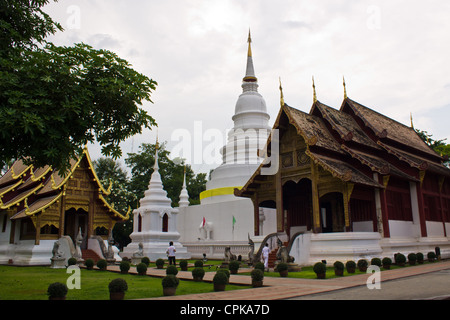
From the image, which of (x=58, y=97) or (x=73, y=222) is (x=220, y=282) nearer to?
(x=58, y=97)

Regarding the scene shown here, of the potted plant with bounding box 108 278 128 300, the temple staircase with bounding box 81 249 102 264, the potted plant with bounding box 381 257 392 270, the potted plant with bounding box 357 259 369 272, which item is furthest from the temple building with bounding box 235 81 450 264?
the potted plant with bounding box 108 278 128 300

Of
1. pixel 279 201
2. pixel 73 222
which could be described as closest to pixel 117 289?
pixel 279 201

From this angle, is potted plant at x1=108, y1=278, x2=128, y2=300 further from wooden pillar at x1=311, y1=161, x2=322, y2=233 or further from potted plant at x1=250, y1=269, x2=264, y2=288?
wooden pillar at x1=311, y1=161, x2=322, y2=233

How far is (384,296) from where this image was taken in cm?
801

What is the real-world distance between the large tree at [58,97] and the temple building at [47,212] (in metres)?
12.3

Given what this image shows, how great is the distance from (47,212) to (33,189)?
6.66 feet

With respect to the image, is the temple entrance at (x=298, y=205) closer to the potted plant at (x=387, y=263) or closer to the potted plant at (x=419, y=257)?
the potted plant at (x=419, y=257)

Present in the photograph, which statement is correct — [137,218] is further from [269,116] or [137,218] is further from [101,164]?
[101,164]

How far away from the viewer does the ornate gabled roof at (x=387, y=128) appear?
2104 centimetres

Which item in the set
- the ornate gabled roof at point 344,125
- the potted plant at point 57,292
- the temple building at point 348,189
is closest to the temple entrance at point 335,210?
the temple building at point 348,189

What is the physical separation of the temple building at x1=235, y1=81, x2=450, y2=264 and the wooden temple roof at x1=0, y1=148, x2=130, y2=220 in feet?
30.3

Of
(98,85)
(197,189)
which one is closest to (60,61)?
(98,85)

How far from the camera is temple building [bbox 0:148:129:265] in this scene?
2098 centimetres

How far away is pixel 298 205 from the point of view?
21125 mm
